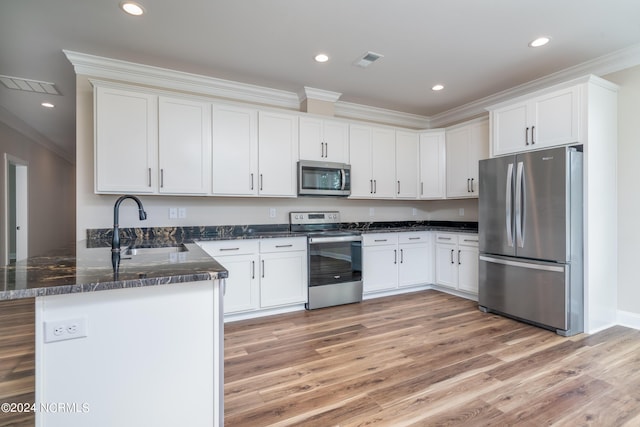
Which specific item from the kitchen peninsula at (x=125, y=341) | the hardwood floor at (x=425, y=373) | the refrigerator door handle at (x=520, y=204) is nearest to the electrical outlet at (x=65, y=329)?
the kitchen peninsula at (x=125, y=341)

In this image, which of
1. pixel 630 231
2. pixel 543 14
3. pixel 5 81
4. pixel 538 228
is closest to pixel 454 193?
pixel 538 228

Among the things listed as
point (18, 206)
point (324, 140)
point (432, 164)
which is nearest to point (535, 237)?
point (432, 164)

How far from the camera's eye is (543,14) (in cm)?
253

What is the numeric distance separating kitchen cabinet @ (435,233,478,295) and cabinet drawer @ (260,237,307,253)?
2051 mm

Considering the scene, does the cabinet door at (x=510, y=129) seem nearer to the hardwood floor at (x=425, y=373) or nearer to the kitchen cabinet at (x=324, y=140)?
the kitchen cabinet at (x=324, y=140)

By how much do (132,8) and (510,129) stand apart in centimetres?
372

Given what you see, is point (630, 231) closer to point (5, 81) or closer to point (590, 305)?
point (590, 305)

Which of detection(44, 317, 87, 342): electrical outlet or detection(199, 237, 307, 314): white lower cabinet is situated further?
detection(199, 237, 307, 314): white lower cabinet

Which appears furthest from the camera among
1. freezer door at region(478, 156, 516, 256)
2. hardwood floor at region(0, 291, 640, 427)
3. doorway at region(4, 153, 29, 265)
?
doorway at region(4, 153, 29, 265)

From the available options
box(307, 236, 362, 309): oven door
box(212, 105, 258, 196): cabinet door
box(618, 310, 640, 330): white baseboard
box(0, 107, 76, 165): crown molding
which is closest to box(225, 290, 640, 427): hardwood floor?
box(618, 310, 640, 330): white baseboard

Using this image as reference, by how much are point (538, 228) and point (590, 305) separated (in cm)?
84

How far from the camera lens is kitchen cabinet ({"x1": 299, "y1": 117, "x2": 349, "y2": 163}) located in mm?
3961

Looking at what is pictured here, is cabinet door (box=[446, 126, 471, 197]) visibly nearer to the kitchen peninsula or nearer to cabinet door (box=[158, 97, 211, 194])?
cabinet door (box=[158, 97, 211, 194])

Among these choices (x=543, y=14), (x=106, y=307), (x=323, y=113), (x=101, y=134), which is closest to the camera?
(x=106, y=307)
